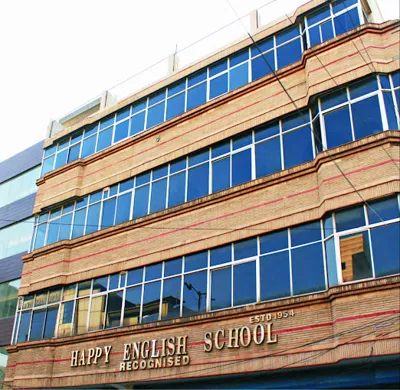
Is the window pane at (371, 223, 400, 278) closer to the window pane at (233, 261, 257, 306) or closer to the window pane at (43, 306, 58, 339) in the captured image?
the window pane at (233, 261, 257, 306)

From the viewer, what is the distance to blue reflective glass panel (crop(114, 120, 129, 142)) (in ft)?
71.7

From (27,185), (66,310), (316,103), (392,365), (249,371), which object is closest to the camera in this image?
(392,365)

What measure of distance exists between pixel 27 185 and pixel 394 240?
758 inches

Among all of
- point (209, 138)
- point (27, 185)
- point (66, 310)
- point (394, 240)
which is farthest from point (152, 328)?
point (27, 185)

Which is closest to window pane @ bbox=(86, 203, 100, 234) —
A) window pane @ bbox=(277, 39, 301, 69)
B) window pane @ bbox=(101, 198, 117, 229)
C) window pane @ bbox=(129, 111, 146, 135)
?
window pane @ bbox=(101, 198, 117, 229)

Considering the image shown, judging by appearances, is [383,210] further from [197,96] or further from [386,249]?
[197,96]

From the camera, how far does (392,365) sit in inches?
469

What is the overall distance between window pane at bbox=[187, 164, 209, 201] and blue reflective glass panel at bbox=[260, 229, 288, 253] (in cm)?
311

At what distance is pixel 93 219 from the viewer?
21234mm

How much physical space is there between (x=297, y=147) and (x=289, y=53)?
3.47 metres

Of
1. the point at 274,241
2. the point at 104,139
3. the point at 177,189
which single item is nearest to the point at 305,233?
the point at 274,241

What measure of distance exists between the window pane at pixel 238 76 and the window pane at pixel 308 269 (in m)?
6.61

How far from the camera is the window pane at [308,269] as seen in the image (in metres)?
13.9

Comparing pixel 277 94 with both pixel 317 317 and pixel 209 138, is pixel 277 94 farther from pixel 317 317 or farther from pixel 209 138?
pixel 317 317
